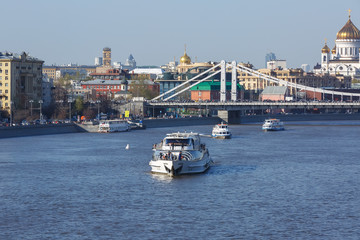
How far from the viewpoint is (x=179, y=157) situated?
161ft

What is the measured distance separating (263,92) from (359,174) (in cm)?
11163

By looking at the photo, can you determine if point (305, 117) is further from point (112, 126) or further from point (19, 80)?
point (112, 126)

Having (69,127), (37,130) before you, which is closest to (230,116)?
(69,127)

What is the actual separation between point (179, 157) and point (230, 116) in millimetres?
67661

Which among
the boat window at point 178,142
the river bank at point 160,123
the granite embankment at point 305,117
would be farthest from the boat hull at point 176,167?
the granite embankment at point 305,117

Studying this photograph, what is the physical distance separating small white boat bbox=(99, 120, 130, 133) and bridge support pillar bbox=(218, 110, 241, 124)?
21.5m

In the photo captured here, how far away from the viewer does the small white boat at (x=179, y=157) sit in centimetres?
4841

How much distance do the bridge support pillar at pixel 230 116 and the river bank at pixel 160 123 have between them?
723 mm

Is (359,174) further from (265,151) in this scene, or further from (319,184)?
(265,151)

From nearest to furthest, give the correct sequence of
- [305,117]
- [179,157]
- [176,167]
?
[176,167] < [179,157] < [305,117]

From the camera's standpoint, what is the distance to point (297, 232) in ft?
110

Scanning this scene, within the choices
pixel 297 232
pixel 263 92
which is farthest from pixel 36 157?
pixel 263 92

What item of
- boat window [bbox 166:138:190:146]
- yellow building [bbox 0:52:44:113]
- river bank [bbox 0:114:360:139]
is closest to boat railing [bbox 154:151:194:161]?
boat window [bbox 166:138:190:146]

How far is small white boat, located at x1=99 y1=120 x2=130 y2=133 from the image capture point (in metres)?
91.2
